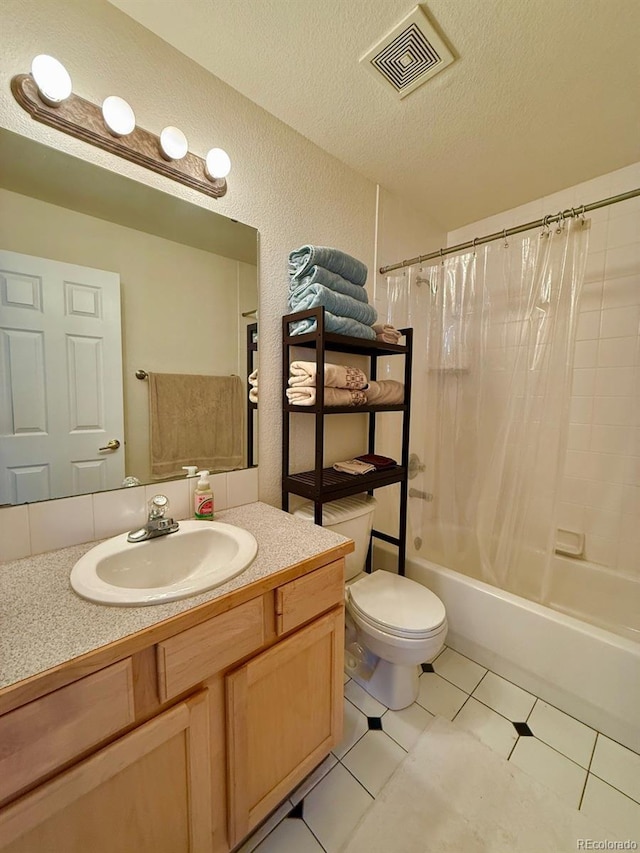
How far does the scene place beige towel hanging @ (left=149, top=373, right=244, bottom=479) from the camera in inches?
45.3

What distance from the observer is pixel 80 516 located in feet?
3.26

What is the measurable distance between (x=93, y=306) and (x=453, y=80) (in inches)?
57.8

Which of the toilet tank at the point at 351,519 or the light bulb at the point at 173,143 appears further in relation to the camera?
the toilet tank at the point at 351,519

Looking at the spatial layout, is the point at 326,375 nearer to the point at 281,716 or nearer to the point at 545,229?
the point at 281,716

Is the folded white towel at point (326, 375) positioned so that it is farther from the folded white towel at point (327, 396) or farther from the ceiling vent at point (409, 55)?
the ceiling vent at point (409, 55)

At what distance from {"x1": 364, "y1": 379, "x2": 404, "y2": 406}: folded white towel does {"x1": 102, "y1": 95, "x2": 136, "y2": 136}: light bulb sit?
3.77 ft

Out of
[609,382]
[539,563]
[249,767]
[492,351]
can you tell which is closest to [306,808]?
[249,767]

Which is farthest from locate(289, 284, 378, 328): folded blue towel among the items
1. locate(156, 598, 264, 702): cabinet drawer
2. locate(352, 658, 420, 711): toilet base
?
locate(352, 658, 420, 711): toilet base

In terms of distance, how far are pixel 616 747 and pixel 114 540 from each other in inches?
72.2

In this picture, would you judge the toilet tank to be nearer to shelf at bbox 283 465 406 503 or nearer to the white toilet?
the white toilet

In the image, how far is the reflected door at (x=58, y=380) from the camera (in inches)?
35.2

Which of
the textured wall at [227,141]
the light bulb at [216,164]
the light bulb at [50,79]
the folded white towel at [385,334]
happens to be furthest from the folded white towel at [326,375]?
the light bulb at [50,79]

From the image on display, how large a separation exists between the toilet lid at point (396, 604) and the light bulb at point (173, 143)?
67.3 inches

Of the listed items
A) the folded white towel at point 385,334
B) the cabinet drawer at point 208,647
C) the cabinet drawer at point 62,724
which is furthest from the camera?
the folded white towel at point 385,334
